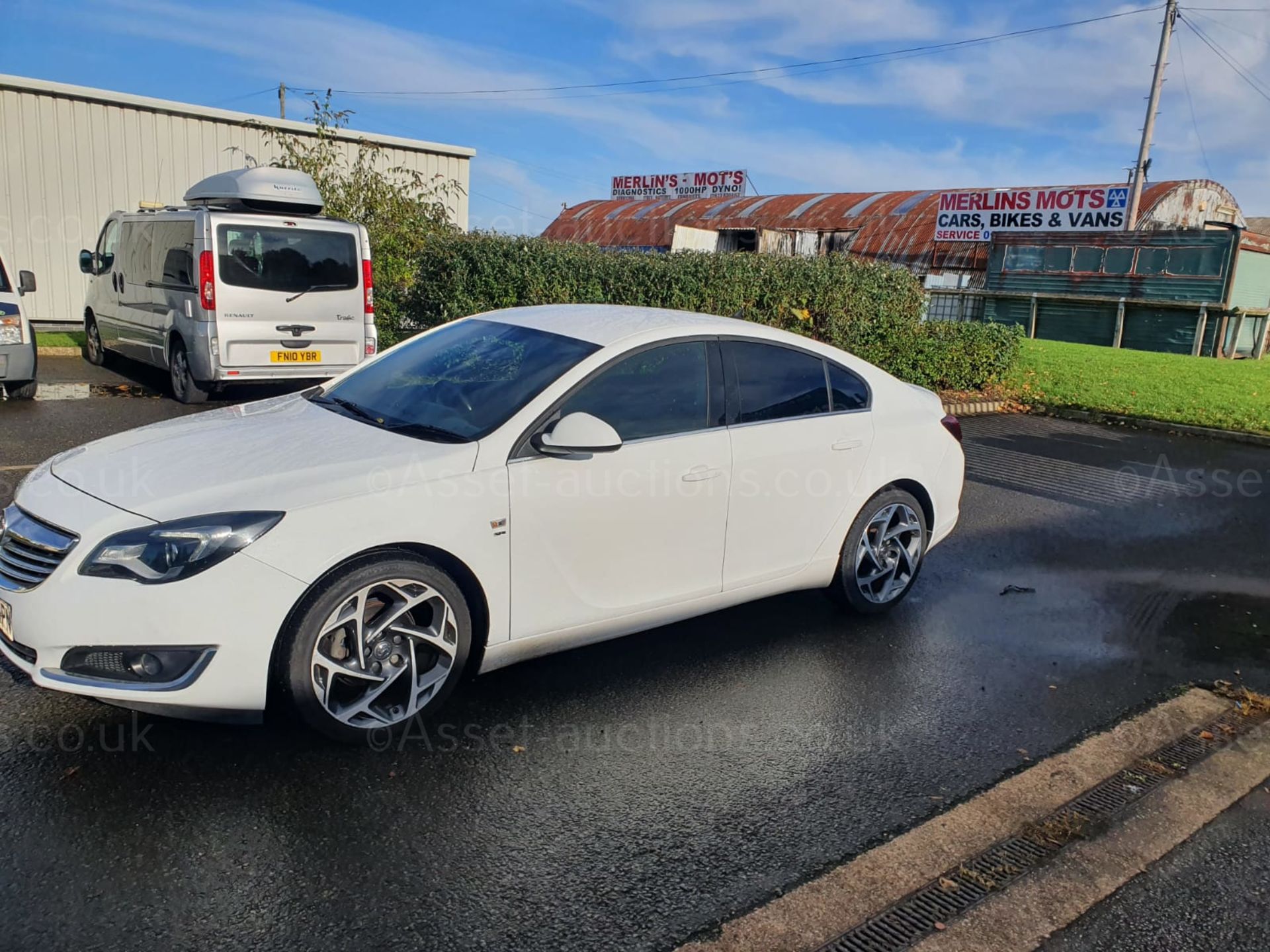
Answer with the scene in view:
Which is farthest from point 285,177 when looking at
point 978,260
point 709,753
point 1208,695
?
point 978,260

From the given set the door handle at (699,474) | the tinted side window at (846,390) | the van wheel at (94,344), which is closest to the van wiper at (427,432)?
the door handle at (699,474)

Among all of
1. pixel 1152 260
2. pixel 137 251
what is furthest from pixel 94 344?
pixel 1152 260

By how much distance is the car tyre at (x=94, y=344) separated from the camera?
12.6 metres

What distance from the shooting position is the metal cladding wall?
23016 millimetres

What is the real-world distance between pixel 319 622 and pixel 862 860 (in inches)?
75.7

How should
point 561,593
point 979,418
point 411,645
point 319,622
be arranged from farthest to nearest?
1. point 979,418
2. point 561,593
3. point 411,645
4. point 319,622

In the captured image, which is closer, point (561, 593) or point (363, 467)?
point (363, 467)

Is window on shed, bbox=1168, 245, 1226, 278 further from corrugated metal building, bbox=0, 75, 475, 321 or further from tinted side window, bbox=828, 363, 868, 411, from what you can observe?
tinted side window, bbox=828, 363, 868, 411

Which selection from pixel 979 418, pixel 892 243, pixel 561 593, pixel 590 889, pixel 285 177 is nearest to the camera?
pixel 590 889

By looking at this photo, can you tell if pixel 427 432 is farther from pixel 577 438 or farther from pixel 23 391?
pixel 23 391

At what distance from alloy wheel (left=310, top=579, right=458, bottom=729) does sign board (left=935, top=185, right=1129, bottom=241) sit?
3072 cm

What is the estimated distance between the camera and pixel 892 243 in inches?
1266

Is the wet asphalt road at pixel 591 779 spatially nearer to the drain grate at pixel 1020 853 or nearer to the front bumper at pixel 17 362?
the drain grate at pixel 1020 853

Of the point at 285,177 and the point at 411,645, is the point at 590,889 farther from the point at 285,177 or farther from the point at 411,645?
the point at 285,177
